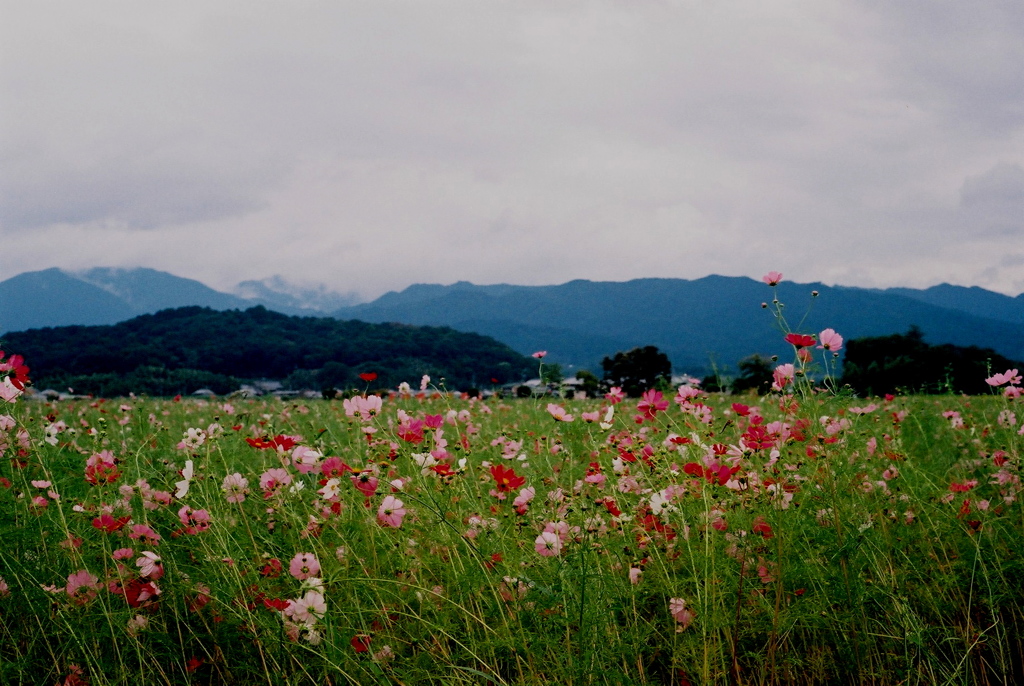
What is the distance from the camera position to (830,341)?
7.61 ft

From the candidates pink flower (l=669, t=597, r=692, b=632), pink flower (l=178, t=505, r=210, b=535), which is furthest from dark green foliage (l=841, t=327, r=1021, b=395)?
pink flower (l=178, t=505, r=210, b=535)

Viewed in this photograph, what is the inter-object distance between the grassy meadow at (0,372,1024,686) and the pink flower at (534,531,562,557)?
0.01 m

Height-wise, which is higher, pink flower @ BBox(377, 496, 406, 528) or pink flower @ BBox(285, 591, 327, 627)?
pink flower @ BBox(377, 496, 406, 528)

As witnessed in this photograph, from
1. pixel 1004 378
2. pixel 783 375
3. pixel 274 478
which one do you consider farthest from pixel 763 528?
pixel 274 478

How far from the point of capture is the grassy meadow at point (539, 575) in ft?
6.48

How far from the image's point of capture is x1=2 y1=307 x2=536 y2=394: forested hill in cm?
4367

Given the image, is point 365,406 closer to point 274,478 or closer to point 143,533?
point 274,478

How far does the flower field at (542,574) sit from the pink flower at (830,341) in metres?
0.17

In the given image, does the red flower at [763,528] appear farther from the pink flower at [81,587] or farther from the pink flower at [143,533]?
the pink flower at [81,587]

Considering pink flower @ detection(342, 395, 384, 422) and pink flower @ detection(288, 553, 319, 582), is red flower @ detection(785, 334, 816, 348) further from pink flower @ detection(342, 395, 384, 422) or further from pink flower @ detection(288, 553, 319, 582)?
pink flower @ detection(288, 553, 319, 582)

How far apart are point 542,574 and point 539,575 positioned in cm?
6

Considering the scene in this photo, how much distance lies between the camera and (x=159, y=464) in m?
3.32

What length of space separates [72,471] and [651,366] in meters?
15.8

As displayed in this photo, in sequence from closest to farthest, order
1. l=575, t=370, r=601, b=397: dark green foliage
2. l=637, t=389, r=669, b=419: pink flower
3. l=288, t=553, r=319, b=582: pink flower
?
l=288, t=553, r=319, b=582: pink flower, l=637, t=389, r=669, b=419: pink flower, l=575, t=370, r=601, b=397: dark green foliage
